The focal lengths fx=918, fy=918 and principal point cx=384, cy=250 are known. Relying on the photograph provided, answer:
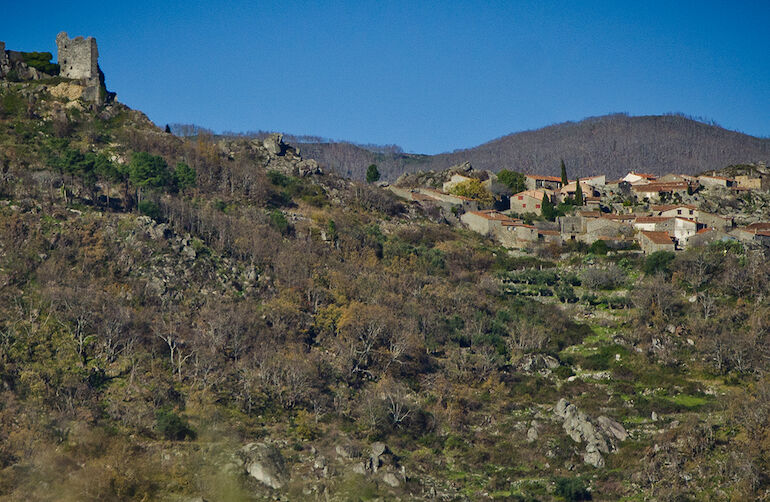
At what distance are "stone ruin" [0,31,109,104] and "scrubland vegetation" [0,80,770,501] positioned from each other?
9.46 m

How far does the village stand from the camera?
71.6 metres

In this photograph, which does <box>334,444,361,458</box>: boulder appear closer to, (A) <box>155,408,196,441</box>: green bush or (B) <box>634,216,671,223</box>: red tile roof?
(A) <box>155,408,196,441</box>: green bush

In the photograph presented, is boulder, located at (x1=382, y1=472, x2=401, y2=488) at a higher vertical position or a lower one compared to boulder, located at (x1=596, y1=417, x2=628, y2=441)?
lower

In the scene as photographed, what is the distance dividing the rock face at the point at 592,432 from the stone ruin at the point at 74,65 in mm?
52835

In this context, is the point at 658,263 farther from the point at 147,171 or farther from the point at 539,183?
the point at 147,171

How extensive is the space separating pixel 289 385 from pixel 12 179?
88.6 ft

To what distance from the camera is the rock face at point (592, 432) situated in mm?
40750

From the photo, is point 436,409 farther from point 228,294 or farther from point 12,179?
point 12,179

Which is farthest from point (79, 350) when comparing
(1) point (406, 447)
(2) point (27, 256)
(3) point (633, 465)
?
(3) point (633, 465)

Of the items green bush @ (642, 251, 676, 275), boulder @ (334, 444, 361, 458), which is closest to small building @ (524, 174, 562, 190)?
green bush @ (642, 251, 676, 275)

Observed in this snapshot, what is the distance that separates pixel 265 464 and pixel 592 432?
1514 centimetres

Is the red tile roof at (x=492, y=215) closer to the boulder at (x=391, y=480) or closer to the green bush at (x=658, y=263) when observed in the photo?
the green bush at (x=658, y=263)

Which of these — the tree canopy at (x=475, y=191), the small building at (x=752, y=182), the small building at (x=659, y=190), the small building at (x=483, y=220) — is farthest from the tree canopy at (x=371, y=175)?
the small building at (x=752, y=182)

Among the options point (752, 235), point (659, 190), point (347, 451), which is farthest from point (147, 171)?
point (659, 190)
